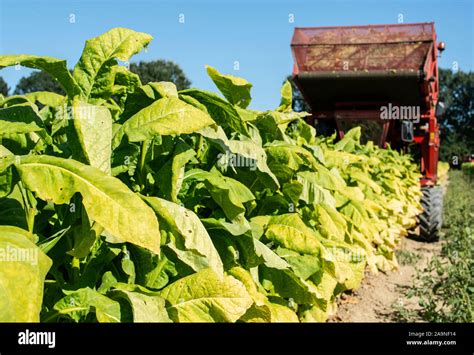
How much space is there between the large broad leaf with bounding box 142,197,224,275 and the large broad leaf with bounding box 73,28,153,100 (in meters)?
0.61

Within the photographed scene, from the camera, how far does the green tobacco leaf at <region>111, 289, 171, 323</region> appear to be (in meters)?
1.69

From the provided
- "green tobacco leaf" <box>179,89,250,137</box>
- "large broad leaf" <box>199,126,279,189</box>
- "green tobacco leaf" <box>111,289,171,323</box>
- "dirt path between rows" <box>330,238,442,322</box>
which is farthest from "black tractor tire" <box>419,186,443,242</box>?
"green tobacco leaf" <box>111,289,171,323</box>

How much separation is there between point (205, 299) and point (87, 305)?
37 cm

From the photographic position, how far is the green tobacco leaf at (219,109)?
2365 millimetres

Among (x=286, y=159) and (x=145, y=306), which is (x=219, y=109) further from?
(x=145, y=306)

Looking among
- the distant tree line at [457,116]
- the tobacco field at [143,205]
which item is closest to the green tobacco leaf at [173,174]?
the tobacco field at [143,205]

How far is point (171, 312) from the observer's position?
6.23ft

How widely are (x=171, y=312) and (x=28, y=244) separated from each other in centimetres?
55

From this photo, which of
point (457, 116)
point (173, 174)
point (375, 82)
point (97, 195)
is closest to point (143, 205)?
point (97, 195)

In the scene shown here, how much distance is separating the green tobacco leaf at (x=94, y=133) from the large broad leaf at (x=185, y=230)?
0.19m

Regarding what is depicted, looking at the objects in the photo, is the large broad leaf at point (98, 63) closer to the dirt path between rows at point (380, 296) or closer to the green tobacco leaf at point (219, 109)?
the green tobacco leaf at point (219, 109)

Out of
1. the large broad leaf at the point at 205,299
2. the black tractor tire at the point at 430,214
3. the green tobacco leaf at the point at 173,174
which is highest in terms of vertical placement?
the green tobacco leaf at the point at 173,174

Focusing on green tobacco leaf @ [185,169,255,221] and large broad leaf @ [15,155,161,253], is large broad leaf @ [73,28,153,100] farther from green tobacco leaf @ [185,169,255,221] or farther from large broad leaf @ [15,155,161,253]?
large broad leaf @ [15,155,161,253]

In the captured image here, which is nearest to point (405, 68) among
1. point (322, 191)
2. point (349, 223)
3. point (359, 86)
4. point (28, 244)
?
point (359, 86)
